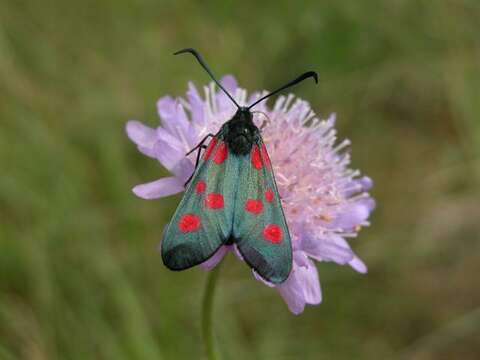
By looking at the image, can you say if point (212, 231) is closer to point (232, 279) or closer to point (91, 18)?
→ point (232, 279)

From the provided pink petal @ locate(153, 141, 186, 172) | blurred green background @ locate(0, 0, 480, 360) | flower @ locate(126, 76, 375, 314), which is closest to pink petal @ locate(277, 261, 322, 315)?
Result: flower @ locate(126, 76, 375, 314)

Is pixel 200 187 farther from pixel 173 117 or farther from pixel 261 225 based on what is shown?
pixel 173 117

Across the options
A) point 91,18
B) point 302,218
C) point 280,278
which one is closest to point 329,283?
point 302,218

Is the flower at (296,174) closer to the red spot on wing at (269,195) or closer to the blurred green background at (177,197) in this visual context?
the red spot on wing at (269,195)

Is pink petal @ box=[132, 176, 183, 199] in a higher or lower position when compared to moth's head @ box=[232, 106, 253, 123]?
lower

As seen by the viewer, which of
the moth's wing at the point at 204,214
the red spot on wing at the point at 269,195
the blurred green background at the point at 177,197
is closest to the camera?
the moth's wing at the point at 204,214

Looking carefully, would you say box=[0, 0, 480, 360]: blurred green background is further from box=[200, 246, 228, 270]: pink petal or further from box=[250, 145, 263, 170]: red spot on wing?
box=[250, 145, 263, 170]: red spot on wing

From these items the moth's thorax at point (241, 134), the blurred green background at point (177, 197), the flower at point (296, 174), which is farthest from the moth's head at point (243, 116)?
the blurred green background at point (177, 197)
